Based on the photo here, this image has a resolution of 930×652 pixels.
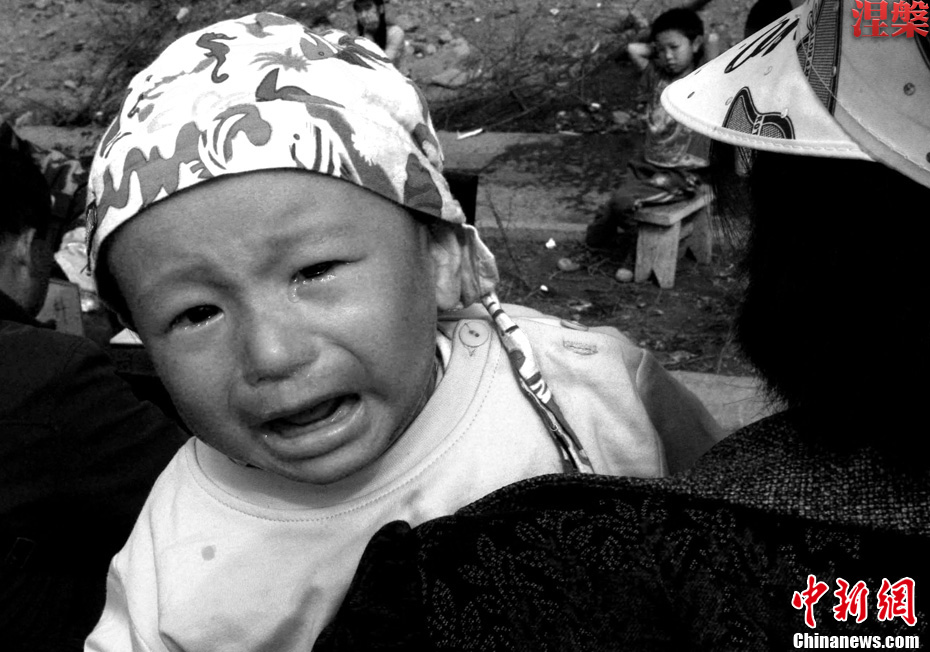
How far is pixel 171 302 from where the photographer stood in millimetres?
1403

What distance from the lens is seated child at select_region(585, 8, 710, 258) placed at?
21.1 ft

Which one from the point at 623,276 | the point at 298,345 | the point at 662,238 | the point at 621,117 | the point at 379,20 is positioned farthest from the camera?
the point at 379,20

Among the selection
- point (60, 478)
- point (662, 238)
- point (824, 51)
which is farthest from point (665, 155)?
point (824, 51)

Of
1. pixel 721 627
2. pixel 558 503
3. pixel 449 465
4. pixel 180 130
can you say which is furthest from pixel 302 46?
pixel 721 627

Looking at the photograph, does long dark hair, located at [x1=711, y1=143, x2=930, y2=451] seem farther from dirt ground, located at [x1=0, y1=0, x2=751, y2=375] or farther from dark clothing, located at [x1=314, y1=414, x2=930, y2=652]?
dirt ground, located at [x1=0, y1=0, x2=751, y2=375]

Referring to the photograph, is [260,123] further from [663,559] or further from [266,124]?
[663,559]

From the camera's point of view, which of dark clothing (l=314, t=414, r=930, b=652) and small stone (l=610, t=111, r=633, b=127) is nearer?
dark clothing (l=314, t=414, r=930, b=652)

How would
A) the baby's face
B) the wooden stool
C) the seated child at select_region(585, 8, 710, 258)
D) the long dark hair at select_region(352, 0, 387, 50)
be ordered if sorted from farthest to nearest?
the long dark hair at select_region(352, 0, 387, 50)
the seated child at select_region(585, 8, 710, 258)
the wooden stool
the baby's face

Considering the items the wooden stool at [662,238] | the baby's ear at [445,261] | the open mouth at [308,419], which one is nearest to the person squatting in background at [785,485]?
the open mouth at [308,419]

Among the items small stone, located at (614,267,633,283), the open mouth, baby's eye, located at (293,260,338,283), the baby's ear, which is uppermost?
baby's eye, located at (293,260,338,283)

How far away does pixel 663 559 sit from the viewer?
113cm

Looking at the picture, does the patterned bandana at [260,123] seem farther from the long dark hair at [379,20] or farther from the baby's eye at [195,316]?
the long dark hair at [379,20]

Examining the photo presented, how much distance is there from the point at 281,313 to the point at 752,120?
70 cm

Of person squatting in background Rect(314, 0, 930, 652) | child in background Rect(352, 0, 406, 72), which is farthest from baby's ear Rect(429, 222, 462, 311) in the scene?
child in background Rect(352, 0, 406, 72)
